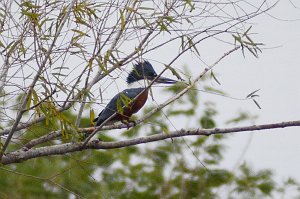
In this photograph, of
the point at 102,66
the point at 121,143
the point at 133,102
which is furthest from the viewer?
the point at 133,102

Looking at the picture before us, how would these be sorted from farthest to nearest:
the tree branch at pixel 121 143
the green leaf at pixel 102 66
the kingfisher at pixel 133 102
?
1. the kingfisher at pixel 133 102
2. the tree branch at pixel 121 143
3. the green leaf at pixel 102 66

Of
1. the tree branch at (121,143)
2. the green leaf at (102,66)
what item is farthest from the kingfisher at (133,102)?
the green leaf at (102,66)

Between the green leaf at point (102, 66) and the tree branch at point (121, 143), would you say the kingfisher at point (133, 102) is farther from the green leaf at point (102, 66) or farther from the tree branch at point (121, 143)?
the green leaf at point (102, 66)

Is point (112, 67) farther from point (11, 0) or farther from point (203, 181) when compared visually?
point (203, 181)

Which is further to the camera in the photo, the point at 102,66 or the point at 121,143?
the point at 121,143

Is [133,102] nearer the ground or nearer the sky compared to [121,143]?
nearer the sky

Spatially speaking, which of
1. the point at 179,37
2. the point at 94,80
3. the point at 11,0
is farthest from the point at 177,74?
the point at 11,0

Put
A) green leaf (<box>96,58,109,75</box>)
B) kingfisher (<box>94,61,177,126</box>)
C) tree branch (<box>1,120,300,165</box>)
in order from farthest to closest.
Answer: kingfisher (<box>94,61,177,126</box>) < tree branch (<box>1,120,300,165</box>) < green leaf (<box>96,58,109,75</box>)

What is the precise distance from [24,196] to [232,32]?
12.4 feet

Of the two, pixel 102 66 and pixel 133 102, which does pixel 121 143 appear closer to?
pixel 102 66

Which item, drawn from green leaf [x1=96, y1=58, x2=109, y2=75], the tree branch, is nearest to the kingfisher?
the tree branch

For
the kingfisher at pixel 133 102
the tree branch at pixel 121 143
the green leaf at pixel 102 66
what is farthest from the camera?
the kingfisher at pixel 133 102

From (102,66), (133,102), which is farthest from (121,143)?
(133,102)

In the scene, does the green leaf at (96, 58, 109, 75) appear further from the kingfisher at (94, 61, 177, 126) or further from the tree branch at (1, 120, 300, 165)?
the kingfisher at (94, 61, 177, 126)
